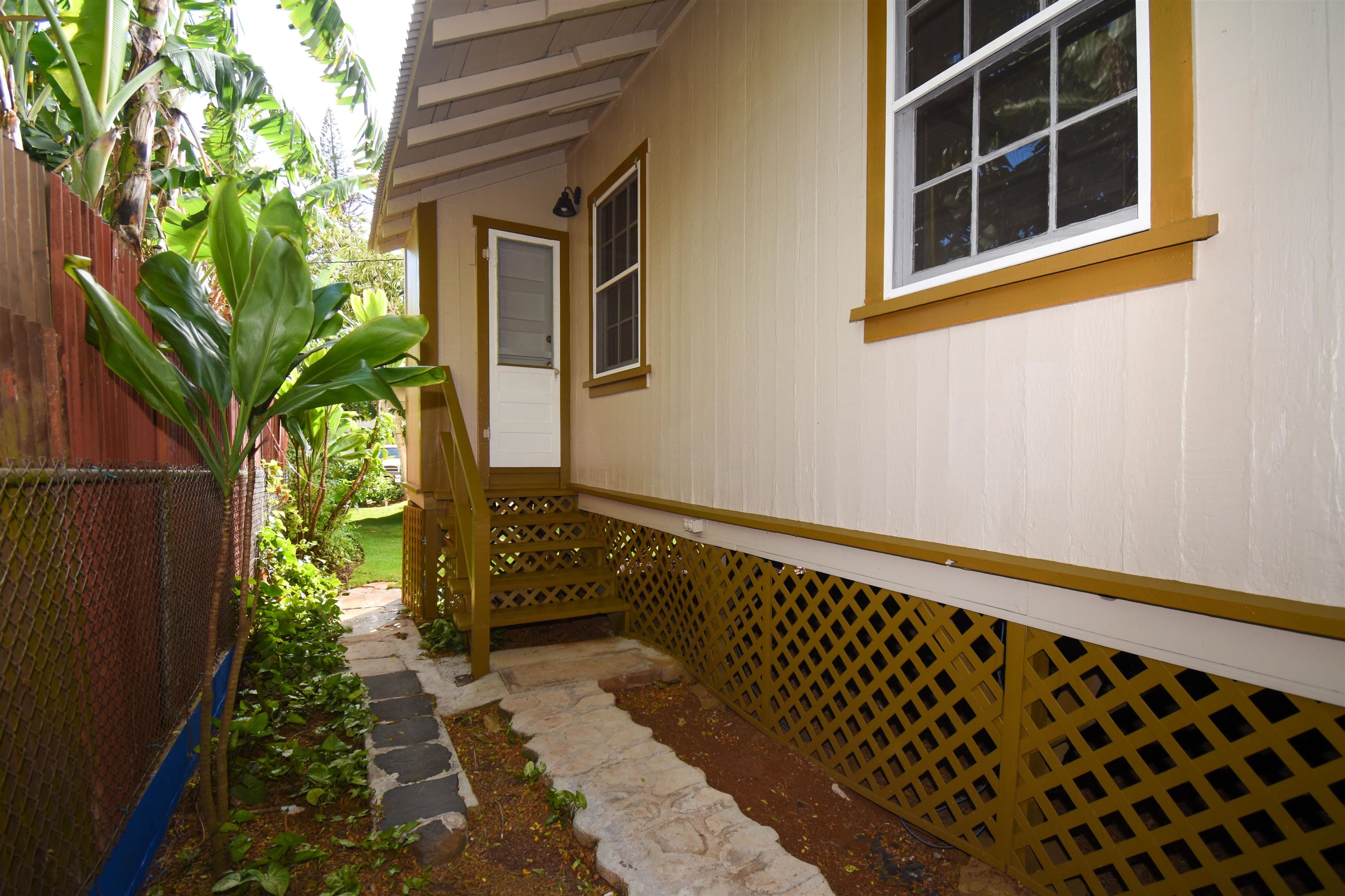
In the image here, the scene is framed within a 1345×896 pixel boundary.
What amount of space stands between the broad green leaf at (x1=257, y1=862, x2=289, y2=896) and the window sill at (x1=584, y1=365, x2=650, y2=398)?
3.32 meters

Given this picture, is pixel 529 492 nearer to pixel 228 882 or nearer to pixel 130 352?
pixel 228 882

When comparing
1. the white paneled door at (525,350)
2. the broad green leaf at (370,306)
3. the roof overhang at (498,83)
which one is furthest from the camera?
the broad green leaf at (370,306)

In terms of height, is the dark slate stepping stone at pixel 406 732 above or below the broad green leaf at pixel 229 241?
below

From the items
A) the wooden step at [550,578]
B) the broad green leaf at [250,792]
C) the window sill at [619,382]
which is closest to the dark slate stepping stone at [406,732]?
the broad green leaf at [250,792]

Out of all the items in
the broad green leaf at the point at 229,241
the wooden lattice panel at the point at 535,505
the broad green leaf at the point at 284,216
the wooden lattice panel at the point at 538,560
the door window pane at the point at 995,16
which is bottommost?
the wooden lattice panel at the point at 538,560

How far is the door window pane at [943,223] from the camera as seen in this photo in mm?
2332

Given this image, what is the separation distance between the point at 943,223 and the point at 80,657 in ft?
10.3

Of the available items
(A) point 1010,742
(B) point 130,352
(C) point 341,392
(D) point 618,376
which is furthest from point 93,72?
(A) point 1010,742

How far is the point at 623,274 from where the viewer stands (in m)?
5.07

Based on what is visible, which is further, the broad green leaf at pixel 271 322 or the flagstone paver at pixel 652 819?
the flagstone paver at pixel 652 819

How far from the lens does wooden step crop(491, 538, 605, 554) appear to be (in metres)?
4.78

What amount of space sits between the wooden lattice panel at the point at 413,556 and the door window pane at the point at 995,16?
4.88m

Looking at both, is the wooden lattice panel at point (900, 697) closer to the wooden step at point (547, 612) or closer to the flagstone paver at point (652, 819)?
the flagstone paver at point (652, 819)

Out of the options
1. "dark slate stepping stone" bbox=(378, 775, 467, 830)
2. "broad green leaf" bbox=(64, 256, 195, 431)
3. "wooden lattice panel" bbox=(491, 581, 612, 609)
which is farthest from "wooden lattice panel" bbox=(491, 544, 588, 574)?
"broad green leaf" bbox=(64, 256, 195, 431)
